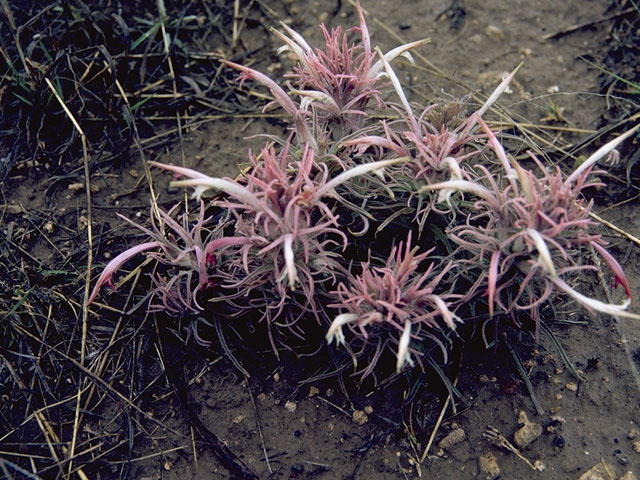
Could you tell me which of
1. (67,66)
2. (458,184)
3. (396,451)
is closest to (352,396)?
(396,451)

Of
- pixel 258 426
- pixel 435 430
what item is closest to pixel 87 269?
pixel 258 426

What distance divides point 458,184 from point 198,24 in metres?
2.27

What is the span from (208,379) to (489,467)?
1.10 metres

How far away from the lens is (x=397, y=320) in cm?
205

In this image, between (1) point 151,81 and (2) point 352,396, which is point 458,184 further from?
(1) point 151,81

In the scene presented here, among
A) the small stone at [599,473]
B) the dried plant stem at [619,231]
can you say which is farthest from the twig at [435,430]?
the dried plant stem at [619,231]

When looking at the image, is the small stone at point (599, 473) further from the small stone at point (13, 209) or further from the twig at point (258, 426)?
the small stone at point (13, 209)

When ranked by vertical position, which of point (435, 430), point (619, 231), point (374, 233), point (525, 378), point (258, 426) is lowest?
point (258, 426)

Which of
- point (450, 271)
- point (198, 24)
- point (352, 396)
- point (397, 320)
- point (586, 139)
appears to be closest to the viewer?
point (397, 320)

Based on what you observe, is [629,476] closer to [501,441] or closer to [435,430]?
[501,441]

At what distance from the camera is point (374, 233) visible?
7.91 ft

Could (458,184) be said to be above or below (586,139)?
above

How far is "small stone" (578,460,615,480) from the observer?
219 cm

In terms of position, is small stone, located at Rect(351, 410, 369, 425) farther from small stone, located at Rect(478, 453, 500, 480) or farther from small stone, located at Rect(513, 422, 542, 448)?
small stone, located at Rect(513, 422, 542, 448)
